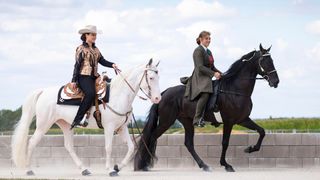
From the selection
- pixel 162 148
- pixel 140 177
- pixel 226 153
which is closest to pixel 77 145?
pixel 162 148

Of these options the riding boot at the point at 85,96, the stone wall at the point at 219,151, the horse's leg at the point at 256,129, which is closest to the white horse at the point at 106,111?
the riding boot at the point at 85,96

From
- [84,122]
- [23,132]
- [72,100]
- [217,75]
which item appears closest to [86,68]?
[72,100]

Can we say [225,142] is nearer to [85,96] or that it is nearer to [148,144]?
[148,144]

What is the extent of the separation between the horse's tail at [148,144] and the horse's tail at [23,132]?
2.09m

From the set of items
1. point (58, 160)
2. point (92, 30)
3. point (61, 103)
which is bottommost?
point (58, 160)

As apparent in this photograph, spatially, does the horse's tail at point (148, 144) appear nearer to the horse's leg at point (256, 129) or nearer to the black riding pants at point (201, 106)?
the black riding pants at point (201, 106)

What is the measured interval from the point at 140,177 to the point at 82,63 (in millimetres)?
2122

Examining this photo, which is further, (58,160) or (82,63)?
(58,160)

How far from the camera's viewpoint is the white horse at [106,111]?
46.2 ft

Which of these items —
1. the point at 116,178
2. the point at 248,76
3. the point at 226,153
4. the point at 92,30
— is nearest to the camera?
the point at 116,178

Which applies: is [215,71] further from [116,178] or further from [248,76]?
[116,178]

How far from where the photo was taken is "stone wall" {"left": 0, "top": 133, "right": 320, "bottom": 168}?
16562mm

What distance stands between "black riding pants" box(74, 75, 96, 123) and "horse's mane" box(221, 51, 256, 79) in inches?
102

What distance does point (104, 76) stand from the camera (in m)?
14.5
